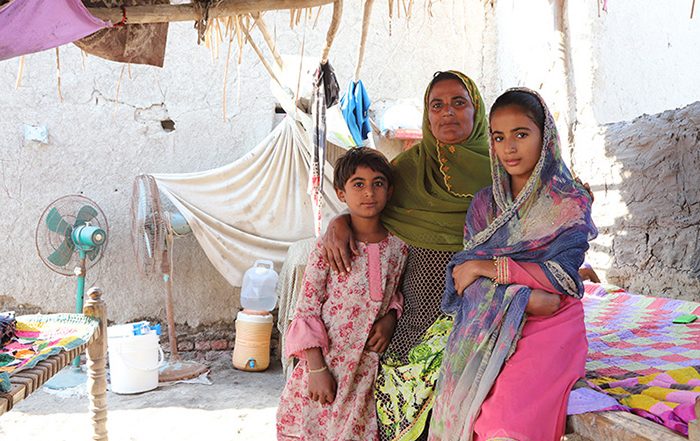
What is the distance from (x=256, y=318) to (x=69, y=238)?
176 centimetres

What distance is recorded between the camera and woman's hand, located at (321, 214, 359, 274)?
2154mm

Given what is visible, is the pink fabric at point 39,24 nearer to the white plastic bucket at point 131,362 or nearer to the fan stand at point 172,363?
the white plastic bucket at point 131,362

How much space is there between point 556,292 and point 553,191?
11.4 inches

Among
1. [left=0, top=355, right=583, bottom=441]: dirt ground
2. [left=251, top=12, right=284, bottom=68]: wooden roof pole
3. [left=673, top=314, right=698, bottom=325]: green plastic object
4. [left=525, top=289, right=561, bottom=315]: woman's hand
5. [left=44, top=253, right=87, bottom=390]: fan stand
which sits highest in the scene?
[left=251, top=12, right=284, bottom=68]: wooden roof pole

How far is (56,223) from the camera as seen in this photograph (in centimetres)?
519

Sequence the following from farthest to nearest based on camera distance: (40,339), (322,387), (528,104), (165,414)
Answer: (165,414)
(40,339)
(322,387)
(528,104)

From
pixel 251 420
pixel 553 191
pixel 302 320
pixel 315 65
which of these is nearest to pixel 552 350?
pixel 553 191

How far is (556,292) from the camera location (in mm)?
1667

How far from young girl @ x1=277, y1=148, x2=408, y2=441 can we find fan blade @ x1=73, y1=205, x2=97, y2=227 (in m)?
3.77

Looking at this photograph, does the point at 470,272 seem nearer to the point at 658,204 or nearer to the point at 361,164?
the point at 361,164

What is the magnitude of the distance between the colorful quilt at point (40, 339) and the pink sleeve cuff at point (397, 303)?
4.46 feet

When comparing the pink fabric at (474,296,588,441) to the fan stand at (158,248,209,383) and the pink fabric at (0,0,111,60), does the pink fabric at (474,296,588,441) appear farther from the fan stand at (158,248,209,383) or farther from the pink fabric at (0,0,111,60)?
the fan stand at (158,248,209,383)

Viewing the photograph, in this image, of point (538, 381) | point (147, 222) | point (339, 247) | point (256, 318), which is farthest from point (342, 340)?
point (256, 318)

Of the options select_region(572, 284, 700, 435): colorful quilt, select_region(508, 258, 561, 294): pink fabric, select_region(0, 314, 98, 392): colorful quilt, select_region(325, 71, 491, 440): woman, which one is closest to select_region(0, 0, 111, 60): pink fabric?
select_region(0, 314, 98, 392): colorful quilt
